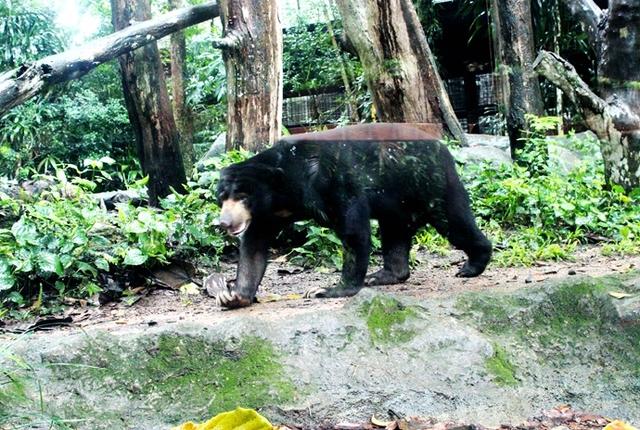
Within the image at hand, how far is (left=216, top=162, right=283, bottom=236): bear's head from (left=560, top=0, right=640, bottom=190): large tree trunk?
2709 millimetres

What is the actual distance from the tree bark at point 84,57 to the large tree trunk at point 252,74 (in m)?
0.73

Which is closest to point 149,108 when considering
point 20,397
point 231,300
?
point 231,300

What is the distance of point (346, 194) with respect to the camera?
3.53m

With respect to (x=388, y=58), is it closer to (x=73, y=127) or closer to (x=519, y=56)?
(x=519, y=56)

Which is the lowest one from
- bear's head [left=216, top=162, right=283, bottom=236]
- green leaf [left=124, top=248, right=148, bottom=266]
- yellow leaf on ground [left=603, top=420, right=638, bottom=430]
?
yellow leaf on ground [left=603, top=420, right=638, bottom=430]

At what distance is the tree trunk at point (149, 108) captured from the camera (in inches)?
244

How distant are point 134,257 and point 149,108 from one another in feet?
7.37

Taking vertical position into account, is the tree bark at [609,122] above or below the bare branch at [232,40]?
below

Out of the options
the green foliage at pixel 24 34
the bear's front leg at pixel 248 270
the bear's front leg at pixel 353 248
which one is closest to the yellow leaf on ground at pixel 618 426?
the bear's front leg at pixel 353 248

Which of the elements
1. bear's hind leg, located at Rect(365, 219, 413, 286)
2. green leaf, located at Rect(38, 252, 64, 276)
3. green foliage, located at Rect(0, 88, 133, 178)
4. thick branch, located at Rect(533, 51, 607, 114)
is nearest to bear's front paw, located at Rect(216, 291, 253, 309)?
bear's hind leg, located at Rect(365, 219, 413, 286)

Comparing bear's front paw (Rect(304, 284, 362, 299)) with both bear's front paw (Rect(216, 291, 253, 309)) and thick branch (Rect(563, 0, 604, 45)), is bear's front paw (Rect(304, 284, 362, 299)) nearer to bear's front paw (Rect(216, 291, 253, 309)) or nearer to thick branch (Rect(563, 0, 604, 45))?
bear's front paw (Rect(216, 291, 253, 309))

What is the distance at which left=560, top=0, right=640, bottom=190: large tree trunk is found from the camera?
17.3ft

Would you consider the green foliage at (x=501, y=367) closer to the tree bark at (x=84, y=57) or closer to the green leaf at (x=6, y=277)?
the green leaf at (x=6, y=277)

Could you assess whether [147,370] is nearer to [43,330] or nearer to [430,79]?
[43,330]
